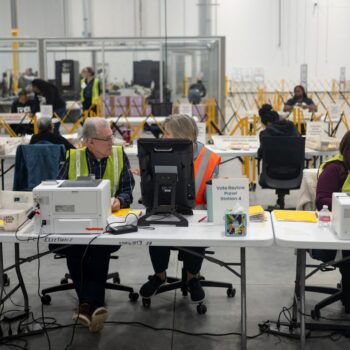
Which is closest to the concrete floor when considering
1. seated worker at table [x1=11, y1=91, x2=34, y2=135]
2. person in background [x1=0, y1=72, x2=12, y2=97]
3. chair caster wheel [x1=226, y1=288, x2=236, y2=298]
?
chair caster wheel [x1=226, y1=288, x2=236, y2=298]

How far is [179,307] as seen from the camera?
3.24 metres

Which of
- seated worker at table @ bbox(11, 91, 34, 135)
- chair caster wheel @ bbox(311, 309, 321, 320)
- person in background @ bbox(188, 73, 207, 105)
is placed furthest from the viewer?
person in background @ bbox(188, 73, 207, 105)

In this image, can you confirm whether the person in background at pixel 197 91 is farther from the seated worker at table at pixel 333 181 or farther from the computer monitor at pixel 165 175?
the computer monitor at pixel 165 175

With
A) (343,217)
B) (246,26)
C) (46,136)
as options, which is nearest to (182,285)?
(343,217)

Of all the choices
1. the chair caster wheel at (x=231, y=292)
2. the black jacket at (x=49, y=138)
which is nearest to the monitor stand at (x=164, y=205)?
the chair caster wheel at (x=231, y=292)

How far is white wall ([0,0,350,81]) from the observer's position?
13266 millimetres

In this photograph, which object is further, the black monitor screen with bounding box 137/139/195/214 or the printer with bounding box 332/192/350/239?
the black monitor screen with bounding box 137/139/195/214

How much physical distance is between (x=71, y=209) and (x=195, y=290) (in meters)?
1.02

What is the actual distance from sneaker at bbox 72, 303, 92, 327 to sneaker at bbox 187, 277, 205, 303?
1.96ft

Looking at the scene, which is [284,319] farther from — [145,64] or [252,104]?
[252,104]

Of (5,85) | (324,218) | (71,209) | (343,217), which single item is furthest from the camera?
(5,85)

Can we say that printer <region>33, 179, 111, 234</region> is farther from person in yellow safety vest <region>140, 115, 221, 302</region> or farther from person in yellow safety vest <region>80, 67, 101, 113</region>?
person in yellow safety vest <region>80, 67, 101, 113</region>

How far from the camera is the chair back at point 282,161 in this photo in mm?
4949

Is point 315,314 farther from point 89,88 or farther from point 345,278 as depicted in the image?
point 89,88
